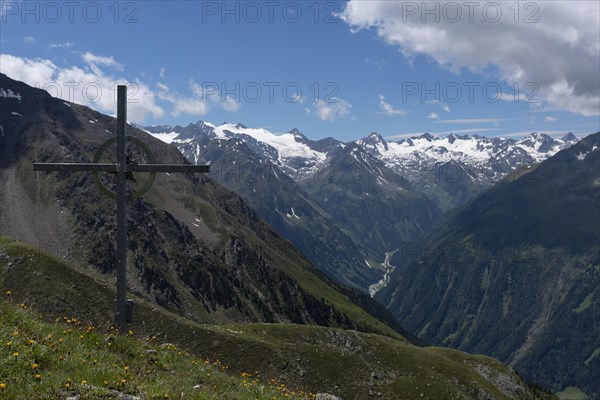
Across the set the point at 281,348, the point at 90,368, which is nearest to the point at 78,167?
the point at 90,368

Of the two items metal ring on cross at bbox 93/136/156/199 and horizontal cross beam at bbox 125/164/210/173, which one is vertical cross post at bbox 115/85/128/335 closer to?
horizontal cross beam at bbox 125/164/210/173

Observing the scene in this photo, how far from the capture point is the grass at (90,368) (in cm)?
1157

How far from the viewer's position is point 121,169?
19141mm

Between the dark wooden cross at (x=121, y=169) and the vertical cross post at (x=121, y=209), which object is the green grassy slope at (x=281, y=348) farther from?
the dark wooden cross at (x=121, y=169)

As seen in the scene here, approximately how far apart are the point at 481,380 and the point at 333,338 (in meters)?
27.7

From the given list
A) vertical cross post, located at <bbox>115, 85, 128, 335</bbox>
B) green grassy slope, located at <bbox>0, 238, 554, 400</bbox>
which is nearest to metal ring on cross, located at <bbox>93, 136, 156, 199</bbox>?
vertical cross post, located at <bbox>115, 85, 128, 335</bbox>

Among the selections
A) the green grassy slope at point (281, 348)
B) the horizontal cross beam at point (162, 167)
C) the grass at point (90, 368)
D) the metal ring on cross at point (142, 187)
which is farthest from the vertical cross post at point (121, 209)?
the green grassy slope at point (281, 348)

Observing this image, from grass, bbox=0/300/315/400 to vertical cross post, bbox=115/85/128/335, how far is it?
3.75 feet

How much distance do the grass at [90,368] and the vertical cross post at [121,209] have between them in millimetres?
1144

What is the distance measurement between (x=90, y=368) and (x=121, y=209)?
795cm

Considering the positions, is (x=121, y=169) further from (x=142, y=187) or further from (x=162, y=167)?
(x=142, y=187)

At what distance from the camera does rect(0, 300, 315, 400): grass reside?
38.0 ft

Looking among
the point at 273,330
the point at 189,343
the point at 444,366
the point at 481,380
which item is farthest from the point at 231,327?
the point at 481,380

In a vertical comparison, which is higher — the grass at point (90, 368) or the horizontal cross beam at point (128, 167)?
the horizontal cross beam at point (128, 167)
